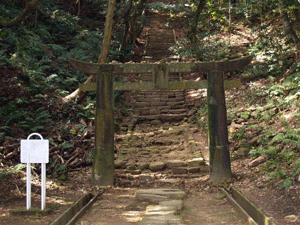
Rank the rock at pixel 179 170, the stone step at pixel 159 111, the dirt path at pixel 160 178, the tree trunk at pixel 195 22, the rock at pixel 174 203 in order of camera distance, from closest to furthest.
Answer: the dirt path at pixel 160 178, the rock at pixel 174 203, the rock at pixel 179 170, the stone step at pixel 159 111, the tree trunk at pixel 195 22

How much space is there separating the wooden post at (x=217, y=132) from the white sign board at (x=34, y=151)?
4.81 meters

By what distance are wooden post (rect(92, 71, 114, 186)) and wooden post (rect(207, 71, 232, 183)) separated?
9.72 feet

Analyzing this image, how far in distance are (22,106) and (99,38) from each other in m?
7.79

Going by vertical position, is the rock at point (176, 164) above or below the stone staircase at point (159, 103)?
below

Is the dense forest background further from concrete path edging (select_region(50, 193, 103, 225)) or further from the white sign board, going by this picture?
concrete path edging (select_region(50, 193, 103, 225))

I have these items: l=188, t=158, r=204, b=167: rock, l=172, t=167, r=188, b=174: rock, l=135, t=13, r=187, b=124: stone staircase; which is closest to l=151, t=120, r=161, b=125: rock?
l=135, t=13, r=187, b=124: stone staircase

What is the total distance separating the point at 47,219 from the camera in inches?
212

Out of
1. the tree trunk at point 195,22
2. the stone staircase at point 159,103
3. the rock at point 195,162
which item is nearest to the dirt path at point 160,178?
the rock at point 195,162

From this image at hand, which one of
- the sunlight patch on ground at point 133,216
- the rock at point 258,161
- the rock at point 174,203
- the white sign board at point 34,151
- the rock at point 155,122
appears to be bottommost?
the sunlight patch on ground at point 133,216

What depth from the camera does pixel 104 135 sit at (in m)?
8.55

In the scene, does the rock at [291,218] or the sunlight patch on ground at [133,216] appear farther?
the sunlight patch on ground at [133,216]

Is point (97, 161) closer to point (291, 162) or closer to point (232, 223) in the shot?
point (232, 223)

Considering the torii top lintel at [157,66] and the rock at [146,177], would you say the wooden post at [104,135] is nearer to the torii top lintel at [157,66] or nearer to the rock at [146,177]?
the torii top lintel at [157,66]

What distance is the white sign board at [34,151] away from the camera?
5.48 metres
